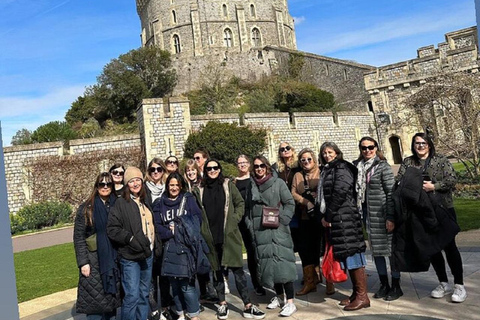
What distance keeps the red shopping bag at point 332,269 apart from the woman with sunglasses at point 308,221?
0.52 metres

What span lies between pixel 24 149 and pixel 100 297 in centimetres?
1656

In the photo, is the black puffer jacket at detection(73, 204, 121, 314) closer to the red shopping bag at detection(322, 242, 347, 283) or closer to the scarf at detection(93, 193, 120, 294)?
the scarf at detection(93, 193, 120, 294)

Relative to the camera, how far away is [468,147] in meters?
11.8

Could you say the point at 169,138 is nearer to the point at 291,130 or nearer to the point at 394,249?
the point at 291,130

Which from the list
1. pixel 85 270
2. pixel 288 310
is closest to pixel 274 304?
pixel 288 310

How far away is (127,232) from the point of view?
161 inches

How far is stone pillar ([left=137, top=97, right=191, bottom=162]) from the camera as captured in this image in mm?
18422

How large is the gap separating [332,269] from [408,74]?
21.0 meters

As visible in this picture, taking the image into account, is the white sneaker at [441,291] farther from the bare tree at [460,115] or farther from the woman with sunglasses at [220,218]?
the bare tree at [460,115]

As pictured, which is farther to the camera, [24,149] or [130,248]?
[24,149]

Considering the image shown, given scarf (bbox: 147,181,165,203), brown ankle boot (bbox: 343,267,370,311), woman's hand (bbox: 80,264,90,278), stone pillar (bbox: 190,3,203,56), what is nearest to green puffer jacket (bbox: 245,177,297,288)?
brown ankle boot (bbox: 343,267,370,311)

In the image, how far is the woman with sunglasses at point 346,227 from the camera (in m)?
4.35

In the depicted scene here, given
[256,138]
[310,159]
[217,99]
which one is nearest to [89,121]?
[217,99]

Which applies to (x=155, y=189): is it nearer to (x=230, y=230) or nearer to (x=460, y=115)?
(x=230, y=230)
